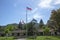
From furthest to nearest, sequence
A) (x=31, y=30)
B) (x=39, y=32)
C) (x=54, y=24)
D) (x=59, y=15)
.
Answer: (x=39, y=32) → (x=31, y=30) → (x=54, y=24) → (x=59, y=15)

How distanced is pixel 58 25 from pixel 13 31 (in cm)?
2698

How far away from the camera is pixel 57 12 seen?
64312mm

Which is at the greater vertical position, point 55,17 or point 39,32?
point 55,17

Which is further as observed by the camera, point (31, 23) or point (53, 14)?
point (31, 23)

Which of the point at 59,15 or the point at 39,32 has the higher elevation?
the point at 59,15

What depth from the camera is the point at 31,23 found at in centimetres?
7731

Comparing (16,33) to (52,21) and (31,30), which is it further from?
(52,21)

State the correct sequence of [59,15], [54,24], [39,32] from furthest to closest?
[39,32]
[54,24]
[59,15]

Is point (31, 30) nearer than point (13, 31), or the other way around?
point (31, 30)

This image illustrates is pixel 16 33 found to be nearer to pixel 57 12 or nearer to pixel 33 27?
pixel 33 27

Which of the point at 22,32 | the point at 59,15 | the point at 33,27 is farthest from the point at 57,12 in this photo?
the point at 22,32

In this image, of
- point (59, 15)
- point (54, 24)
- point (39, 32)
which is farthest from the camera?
point (39, 32)

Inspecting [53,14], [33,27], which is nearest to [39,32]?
[33,27]

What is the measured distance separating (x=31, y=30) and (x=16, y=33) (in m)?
11.2
